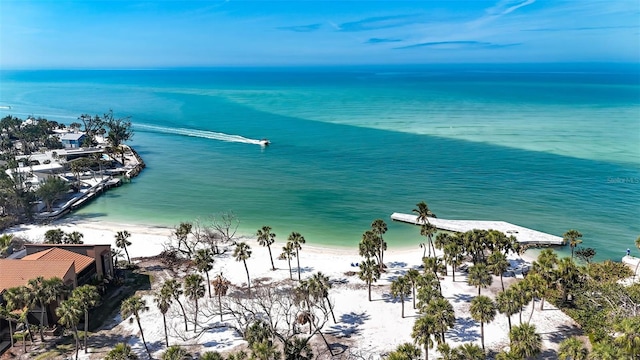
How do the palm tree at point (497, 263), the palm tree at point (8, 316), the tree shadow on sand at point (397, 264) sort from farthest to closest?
the tree shadow on sand at point (397, 264), the palm tree at point (497, 263), the palm tree at point (8, 316)

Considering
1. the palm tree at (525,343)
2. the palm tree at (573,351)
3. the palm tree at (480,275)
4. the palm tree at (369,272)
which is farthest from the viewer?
the palm tree at (369,272)

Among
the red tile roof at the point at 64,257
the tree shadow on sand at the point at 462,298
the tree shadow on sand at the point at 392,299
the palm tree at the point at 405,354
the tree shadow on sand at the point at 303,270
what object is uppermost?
the red tile roof at the point at 64,257

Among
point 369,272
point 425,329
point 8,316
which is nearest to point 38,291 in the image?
point 8,316

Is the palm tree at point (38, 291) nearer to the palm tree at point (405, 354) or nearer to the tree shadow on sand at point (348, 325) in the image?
the tree shadow on sand at point (348, 325)

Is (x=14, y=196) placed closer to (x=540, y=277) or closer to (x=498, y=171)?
(x=540, y=277)

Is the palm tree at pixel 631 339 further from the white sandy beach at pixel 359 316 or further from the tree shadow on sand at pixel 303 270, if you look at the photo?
the tree shadow on sand at pixel 303 270

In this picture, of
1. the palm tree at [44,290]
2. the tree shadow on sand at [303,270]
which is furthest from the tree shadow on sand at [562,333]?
the palm tree at [44,290]

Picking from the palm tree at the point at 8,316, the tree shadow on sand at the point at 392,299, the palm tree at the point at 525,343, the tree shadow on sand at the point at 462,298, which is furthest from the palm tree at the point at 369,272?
the palm tree at the point at 8,316

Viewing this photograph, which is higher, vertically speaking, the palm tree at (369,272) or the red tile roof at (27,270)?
the red tile roof at (27,270)

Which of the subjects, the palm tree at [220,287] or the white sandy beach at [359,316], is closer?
the white sandy beach at [359,316]
